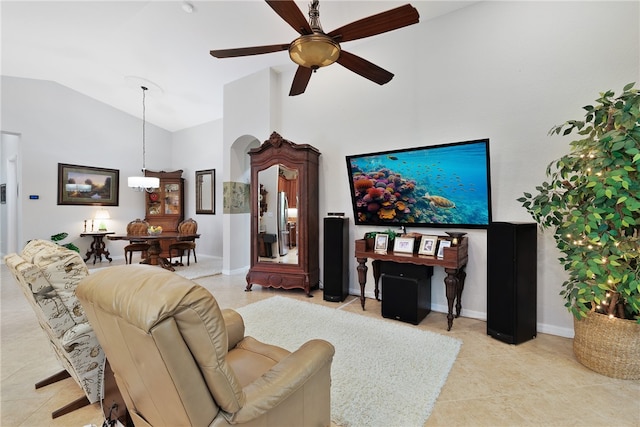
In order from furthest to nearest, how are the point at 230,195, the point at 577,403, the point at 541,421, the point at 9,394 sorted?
the point at 230,195
the point at 9,394
the point at 577,403
the point at 541,421

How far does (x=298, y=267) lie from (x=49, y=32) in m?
5.11

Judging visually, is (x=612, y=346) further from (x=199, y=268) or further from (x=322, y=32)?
(x=199, y=268)

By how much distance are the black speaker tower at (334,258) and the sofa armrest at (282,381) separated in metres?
2.53

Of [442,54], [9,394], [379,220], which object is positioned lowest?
[9,394]

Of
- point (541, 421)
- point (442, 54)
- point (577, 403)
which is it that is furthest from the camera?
point (442, 54)

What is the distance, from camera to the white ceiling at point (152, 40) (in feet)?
11.6

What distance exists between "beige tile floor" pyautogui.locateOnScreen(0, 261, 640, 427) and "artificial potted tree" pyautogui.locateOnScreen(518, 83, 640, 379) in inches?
9.4

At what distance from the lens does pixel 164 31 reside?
4.04m

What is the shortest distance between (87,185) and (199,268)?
3.46m

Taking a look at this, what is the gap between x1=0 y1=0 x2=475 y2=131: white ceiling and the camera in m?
3.52

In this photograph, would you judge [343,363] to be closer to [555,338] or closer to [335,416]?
[335,416]

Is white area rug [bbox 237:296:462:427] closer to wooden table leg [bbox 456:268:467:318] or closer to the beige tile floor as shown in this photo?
the beige tile floor

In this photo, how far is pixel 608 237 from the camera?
6.77 feet

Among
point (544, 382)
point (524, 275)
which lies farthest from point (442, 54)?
point (544, 382)
